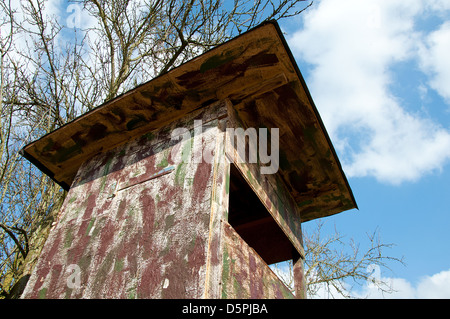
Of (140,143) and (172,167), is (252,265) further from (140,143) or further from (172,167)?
(140,143)

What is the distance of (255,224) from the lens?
4.29 m

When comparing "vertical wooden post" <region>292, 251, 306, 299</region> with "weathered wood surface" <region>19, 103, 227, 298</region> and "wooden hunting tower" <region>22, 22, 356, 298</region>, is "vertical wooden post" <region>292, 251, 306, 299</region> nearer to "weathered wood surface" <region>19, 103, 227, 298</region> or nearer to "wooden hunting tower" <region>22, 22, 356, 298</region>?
"wooden hunting tower" <region>22, 22, 356, 298</region>

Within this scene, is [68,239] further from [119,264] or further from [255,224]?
[255,224]

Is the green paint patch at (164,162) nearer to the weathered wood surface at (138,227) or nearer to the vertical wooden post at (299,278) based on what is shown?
the weathered wood surface at (138,227)

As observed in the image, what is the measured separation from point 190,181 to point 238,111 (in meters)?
1.07

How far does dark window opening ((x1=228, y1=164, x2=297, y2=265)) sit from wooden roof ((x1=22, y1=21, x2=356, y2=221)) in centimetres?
56

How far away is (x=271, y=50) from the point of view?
3.15 meters

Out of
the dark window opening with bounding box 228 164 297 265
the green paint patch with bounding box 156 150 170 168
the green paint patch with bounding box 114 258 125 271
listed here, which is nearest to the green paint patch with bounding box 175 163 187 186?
the green paint patch with bounding box 156 150 170 168

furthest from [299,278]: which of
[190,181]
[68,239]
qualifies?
[68,239]

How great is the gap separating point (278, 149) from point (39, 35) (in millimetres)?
4920

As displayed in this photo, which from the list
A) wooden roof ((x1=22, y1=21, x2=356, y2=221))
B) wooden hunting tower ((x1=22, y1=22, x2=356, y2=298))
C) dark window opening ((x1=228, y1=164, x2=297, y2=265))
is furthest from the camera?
dark window opening ((x1=228, y1=164, x2=297, y2=265))

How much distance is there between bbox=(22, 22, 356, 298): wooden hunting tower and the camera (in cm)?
259
